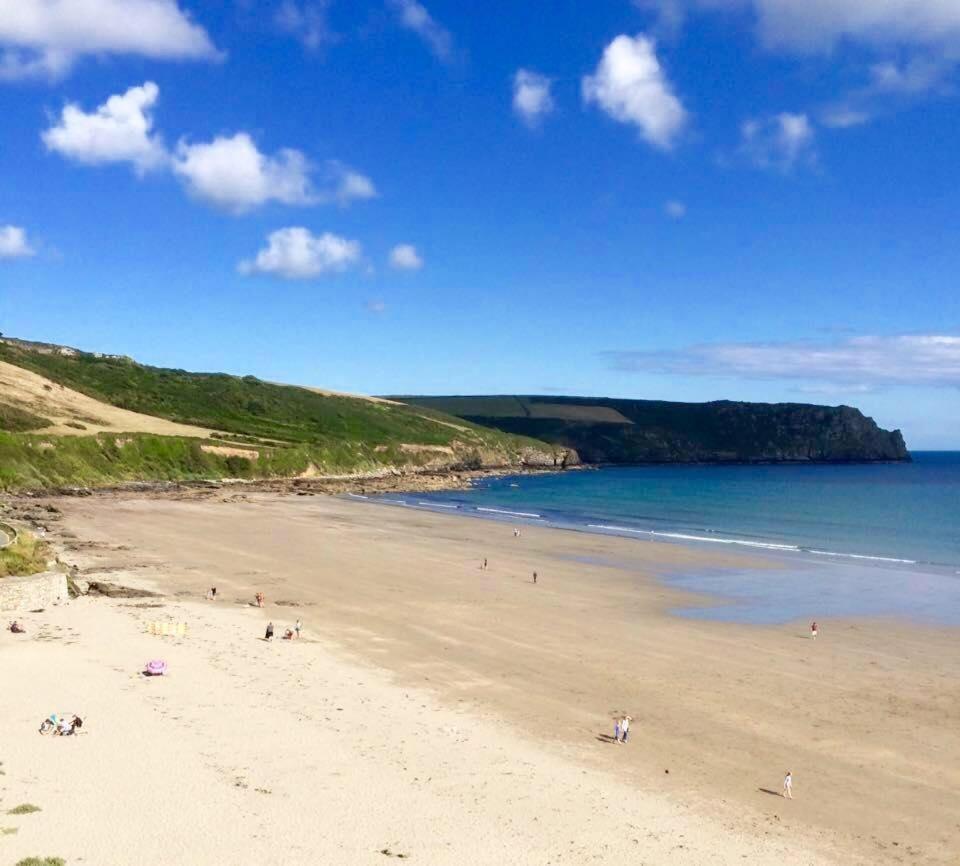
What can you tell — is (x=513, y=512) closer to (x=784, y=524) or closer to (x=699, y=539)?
(x=699, y=539)

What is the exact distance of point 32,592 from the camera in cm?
2905

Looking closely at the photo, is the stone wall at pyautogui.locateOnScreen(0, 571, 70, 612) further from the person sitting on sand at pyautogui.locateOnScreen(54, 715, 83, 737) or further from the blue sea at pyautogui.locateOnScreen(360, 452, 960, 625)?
the blue sea at pyautogui.locateOnScreen(360, 452, 960, 625)

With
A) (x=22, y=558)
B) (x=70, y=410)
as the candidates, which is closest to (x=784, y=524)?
Result: (x=22, y=558)

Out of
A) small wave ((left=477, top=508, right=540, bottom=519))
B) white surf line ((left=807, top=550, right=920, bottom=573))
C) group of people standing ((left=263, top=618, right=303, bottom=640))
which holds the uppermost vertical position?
white surf line ((left=807, top=550, right=920, bottom=573))

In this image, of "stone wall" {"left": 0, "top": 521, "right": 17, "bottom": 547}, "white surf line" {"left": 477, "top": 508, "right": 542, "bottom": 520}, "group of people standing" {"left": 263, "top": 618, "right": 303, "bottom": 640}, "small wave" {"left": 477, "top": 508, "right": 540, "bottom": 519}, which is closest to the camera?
"group of people standing" {"left": 263, "top": 618, "right": 303, "bottom": 640}

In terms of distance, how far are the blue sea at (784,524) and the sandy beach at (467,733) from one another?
556cm

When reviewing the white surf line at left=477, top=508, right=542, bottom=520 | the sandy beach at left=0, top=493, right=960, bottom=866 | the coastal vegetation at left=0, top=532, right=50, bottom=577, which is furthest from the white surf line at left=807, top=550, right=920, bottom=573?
the coastal vegetation at left=0, top=532, right=50, bottom=577

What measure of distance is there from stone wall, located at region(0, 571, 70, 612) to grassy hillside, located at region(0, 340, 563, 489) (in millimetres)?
A: 52151

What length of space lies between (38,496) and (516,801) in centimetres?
7009

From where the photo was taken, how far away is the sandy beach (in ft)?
48.5

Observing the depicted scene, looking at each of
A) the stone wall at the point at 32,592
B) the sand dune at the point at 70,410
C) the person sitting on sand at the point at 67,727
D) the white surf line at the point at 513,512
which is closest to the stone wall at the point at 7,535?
the stone wall at the point at 32,592

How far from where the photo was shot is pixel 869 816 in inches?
672

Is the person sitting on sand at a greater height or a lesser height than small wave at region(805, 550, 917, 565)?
lesser

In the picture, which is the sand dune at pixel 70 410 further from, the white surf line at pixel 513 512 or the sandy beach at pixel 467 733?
the sandy beach at pixel 467 733
